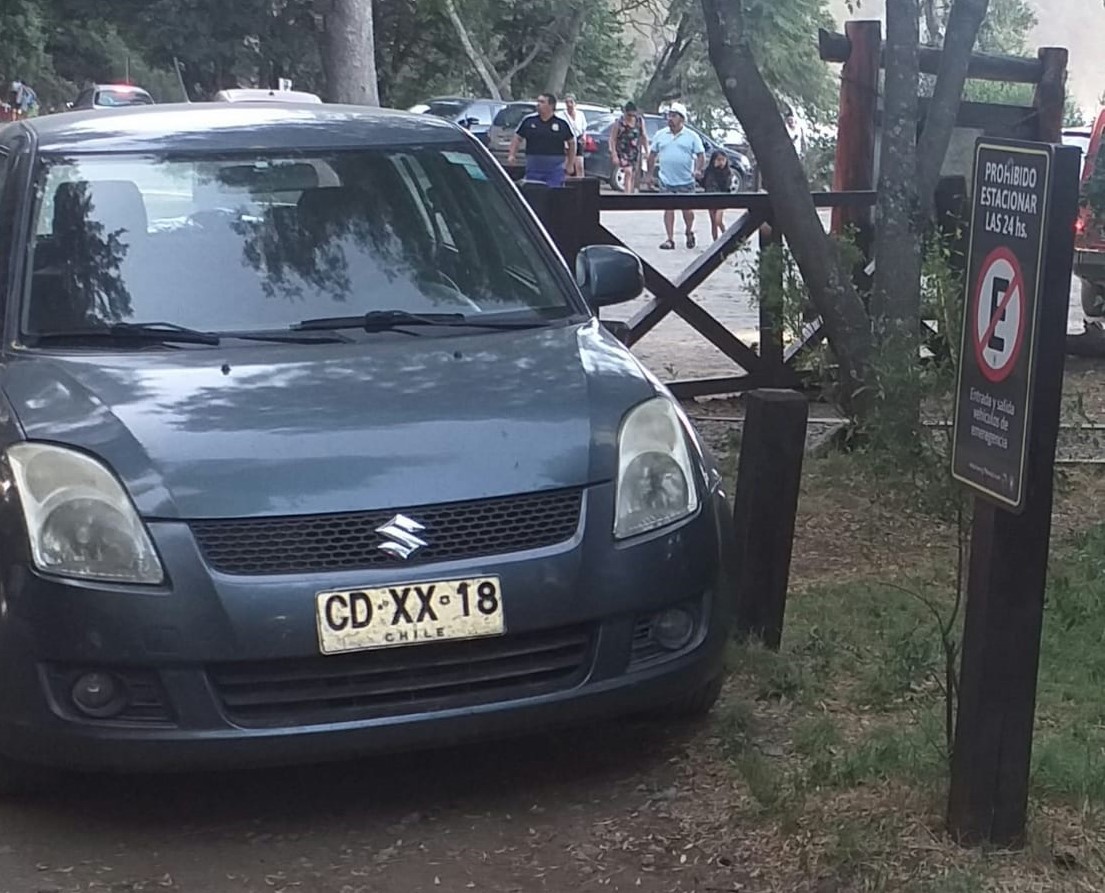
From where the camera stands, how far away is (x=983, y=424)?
379cm

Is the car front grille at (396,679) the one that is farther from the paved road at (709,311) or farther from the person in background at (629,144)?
the person in background at (629,144)

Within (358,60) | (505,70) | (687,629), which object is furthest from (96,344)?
(505,70)

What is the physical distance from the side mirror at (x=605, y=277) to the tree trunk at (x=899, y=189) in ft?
7.79

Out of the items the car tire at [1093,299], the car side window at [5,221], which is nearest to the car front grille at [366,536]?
the car side window at [5,221]

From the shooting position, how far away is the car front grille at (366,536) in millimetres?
4195

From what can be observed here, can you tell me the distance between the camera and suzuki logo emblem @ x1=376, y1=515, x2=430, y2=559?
4.25 metres

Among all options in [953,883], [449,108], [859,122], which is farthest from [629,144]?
[953,883]

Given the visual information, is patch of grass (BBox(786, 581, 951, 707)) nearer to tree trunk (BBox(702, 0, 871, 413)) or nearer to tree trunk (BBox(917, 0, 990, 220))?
tree trunk (BBox(702, 0, 871, 413))

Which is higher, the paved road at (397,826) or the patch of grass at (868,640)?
the patch of grass at (868,640)

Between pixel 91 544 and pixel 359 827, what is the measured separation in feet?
3.23

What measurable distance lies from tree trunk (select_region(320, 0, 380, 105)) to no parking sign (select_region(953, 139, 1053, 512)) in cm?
1633

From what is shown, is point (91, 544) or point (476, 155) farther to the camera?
point (476, 155)

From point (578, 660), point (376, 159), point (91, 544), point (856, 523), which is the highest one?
point (376, 159)

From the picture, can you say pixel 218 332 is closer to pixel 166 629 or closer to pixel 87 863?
pixel 166 629
